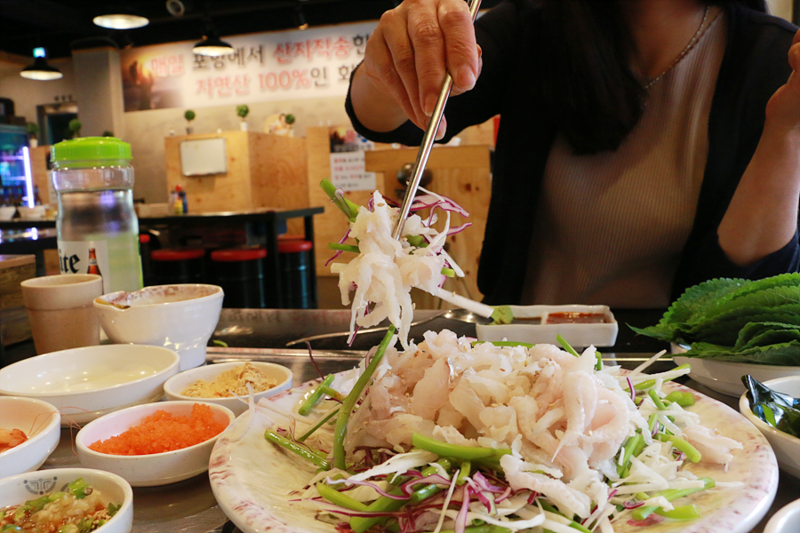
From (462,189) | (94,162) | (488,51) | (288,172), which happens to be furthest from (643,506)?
(288,172)

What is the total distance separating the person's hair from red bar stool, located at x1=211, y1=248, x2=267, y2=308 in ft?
12.8

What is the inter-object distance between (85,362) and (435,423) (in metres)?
0.76

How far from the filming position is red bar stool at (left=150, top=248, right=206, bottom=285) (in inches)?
216

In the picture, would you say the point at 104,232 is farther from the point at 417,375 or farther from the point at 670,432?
the point at 670,432

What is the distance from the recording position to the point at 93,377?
3.47 feet

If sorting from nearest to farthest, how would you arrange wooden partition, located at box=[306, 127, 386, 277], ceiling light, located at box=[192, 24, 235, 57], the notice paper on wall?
ceiling light, located at box=[192, 24, 235, 57] → the notice paper on wall → wooden partition, located at box=[306, 127, 386, 277]

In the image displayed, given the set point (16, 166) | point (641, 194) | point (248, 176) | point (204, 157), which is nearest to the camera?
point (641, 194)

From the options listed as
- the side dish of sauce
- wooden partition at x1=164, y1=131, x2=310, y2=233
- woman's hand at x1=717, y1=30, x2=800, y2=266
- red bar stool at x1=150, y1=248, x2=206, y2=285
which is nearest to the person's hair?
woman's hand at x1=717, y1=30, x2=800, y2=266

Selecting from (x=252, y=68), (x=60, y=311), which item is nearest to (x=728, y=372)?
(x=60, y=311)

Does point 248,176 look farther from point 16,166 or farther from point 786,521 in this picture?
point 786,521

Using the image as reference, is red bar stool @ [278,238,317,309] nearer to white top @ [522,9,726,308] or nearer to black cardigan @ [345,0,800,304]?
black cardigan @ [345,0,800,304]

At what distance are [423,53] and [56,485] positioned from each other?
787mm

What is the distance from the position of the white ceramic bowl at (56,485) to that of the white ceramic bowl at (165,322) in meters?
0.47

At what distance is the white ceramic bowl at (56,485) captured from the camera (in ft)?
2.01
